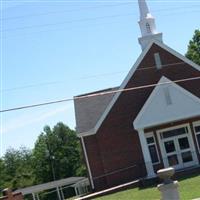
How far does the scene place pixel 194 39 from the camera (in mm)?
69750

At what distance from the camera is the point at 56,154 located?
9912cm

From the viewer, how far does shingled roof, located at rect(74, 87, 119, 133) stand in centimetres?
3762

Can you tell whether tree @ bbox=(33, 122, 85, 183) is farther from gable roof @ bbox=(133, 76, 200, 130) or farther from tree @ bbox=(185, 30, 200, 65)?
gable roof @ bbox=(133, 76, 200, 130)

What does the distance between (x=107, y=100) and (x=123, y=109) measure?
10.6ft

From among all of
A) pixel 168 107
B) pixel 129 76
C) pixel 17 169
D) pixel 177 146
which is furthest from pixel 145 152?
pixel 17 169

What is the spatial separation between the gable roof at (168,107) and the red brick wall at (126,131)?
1.66 m

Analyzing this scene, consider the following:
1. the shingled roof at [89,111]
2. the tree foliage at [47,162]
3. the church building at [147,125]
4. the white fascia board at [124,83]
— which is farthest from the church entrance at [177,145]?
the tree foliage at [47,162]

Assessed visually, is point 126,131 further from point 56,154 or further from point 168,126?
point 56,154

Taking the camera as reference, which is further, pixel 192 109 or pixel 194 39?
pixel 194 39

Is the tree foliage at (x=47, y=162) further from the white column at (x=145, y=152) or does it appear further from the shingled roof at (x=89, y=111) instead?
the white column at (x=145, y=152)

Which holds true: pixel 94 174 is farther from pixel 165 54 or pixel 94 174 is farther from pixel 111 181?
pixel 165 54

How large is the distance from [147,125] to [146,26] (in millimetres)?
9480

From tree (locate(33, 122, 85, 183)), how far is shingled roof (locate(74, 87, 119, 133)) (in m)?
49.9

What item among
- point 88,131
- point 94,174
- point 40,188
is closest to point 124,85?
point 88,131
